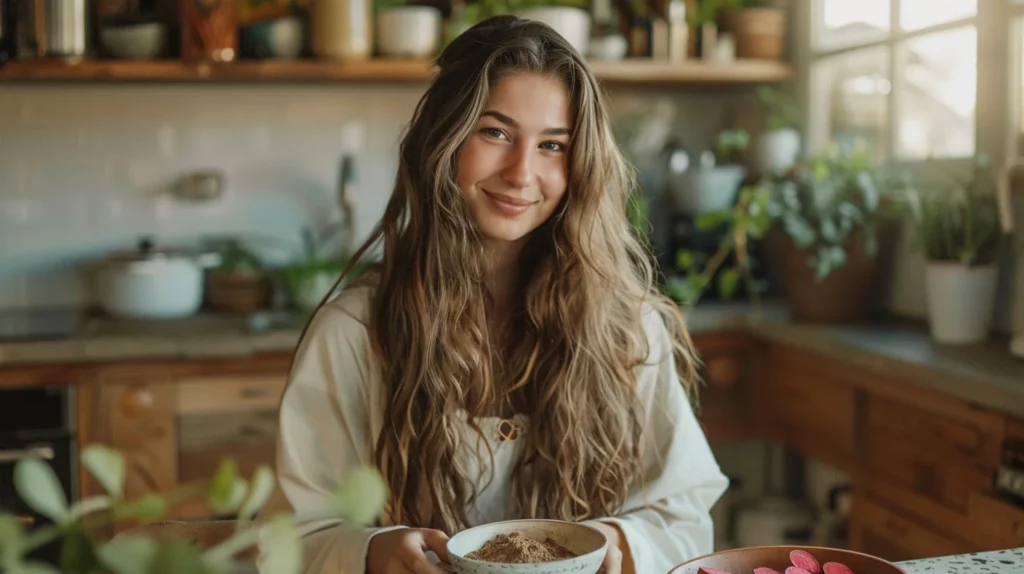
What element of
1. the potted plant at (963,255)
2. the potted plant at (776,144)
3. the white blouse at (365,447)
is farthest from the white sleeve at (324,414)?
the potted plant at (776,144)

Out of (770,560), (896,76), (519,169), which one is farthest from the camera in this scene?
(896,76)

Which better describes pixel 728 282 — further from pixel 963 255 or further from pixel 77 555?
pixel 77 555

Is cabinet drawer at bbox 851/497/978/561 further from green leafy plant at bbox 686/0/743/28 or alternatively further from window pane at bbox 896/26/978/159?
green leafy plant at bbox 686/0/743/28

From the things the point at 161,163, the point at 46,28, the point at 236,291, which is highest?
the point at 46,28

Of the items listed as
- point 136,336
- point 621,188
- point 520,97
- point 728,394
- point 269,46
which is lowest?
point 728,394

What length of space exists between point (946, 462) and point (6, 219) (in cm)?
263

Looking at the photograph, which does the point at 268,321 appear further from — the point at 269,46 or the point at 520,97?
the point at 520,97

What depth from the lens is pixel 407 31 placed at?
2928 millimetres

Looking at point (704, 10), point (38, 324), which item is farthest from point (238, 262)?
point (704, 10)

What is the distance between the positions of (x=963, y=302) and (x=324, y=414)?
5.03ft

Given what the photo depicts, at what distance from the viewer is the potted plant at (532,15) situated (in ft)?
9.75

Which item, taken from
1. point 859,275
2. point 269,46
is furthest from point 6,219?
point 859,275

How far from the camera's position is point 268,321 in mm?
2760

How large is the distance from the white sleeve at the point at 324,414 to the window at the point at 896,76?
5.56 feet
